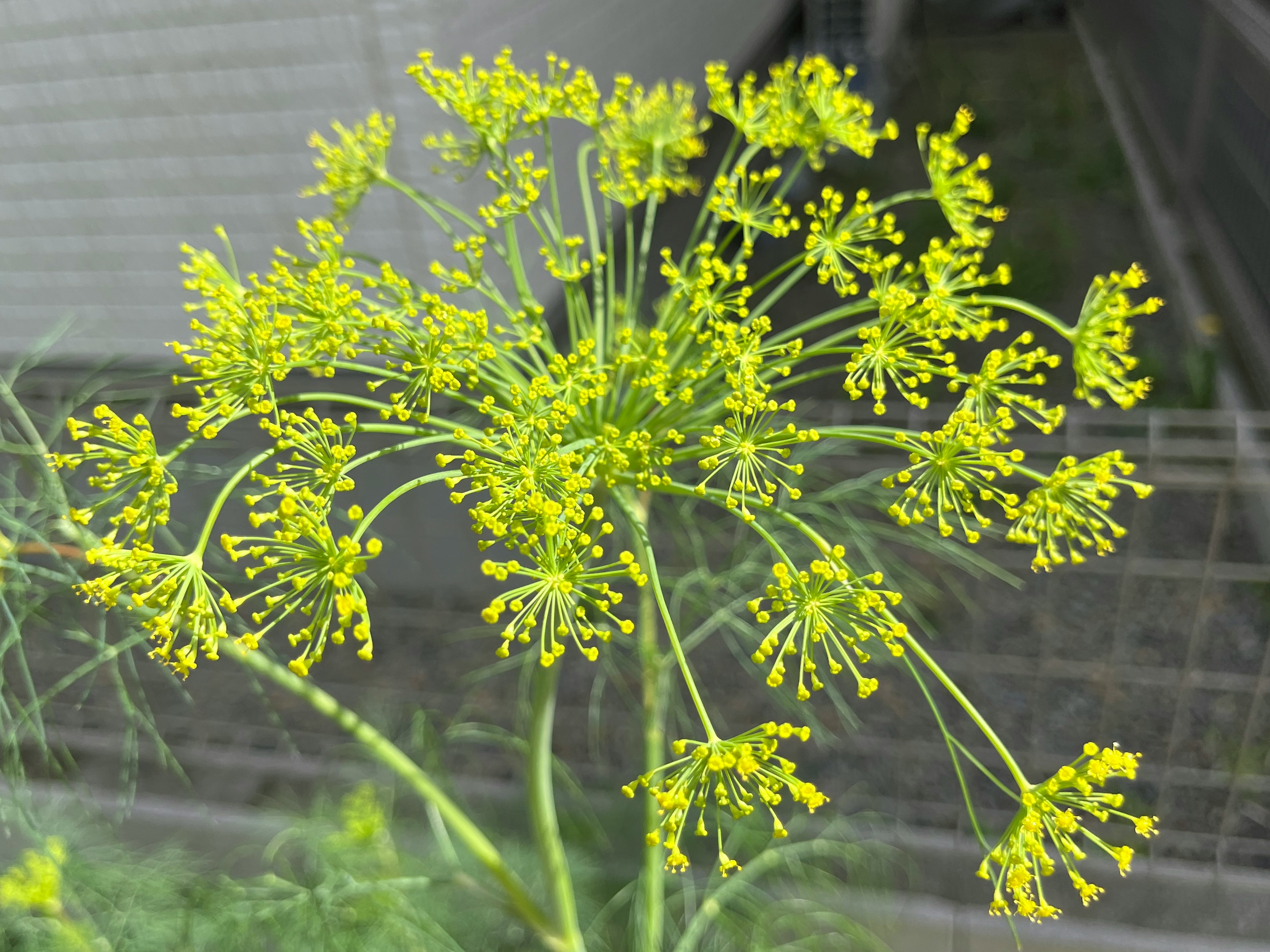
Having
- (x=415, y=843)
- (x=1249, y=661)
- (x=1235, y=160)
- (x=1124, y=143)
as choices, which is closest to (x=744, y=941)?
(x=415, y=843)

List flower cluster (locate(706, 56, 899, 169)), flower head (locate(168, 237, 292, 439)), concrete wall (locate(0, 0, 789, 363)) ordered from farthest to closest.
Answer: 1. concrete wall (locate(0, 0, 789, 363))
2. flower cluster (locate(706, 56, 899, 169))
3. flower head (locate(168, 237, 292, 439))

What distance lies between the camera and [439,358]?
34.7 inches

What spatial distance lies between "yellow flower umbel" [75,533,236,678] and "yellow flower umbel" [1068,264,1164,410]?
37.6 inches

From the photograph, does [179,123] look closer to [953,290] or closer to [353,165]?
[353,165]

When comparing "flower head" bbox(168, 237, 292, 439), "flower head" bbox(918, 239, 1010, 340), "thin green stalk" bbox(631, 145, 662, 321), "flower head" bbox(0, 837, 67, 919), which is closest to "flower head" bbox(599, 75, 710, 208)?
"thin green stalk" bbox(631, 145, 662, 321)

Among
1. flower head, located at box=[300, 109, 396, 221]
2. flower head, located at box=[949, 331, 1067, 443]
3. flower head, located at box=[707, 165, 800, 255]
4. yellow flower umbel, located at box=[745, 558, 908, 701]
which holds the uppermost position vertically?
flower head, located at box=[300, 109, 396, 221]

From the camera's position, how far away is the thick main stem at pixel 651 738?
1.31m

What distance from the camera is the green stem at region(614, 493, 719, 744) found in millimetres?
726

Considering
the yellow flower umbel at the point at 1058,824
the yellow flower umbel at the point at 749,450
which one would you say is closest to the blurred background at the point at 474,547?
the yellow flower umbel at the point at 749,450

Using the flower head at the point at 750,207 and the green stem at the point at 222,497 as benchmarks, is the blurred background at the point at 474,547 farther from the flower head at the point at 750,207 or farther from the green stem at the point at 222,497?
the green stem at the point at 222,497

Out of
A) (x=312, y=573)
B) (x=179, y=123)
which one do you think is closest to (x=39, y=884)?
(x=312, y=573)

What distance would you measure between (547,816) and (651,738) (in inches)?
8.5

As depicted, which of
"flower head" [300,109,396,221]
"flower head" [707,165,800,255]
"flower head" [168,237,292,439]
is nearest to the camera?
"flower head" [168,237,292,439]

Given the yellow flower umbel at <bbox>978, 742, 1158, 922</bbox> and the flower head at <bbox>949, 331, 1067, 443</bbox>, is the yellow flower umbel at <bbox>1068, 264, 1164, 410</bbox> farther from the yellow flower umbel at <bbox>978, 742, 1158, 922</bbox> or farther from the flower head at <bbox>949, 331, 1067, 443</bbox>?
the yellow flower umbel at <bbox>978, 742, 1158, 922</bbox>
